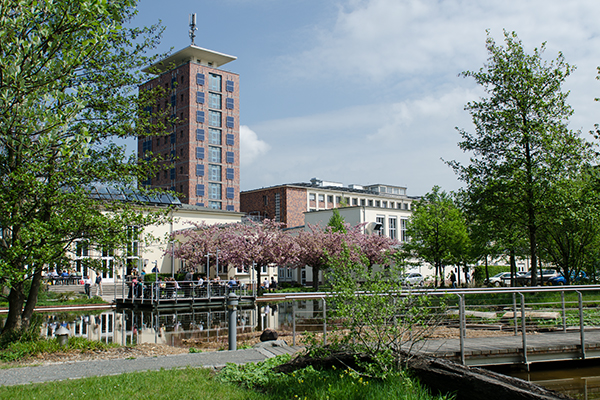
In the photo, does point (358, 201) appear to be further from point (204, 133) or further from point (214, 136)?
point (204, 133)

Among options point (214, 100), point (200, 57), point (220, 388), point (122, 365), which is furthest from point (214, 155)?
point (220, 388)

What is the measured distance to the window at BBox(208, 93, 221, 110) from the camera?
7744 cm

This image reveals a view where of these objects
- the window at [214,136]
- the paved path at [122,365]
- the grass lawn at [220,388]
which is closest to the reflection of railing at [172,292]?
the paved path at [122,365]

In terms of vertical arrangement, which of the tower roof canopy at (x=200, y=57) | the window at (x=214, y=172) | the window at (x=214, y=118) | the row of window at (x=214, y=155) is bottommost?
the window at (x=214, y=172)

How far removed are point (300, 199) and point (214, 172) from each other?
15.1 m

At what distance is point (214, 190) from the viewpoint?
7669 centimetres

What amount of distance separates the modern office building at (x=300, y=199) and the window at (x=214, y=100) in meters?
16.3

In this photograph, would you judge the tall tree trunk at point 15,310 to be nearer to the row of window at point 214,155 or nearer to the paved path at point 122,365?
the paved path at point 122,365

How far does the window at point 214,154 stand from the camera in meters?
76.7

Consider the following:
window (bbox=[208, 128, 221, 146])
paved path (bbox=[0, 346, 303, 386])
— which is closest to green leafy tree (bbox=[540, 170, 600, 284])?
paved path (bbox=[0, 346, 303, 386])

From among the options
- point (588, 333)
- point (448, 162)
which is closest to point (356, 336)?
point (588, 333)

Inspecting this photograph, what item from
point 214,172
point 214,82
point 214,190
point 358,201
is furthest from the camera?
point 358,201

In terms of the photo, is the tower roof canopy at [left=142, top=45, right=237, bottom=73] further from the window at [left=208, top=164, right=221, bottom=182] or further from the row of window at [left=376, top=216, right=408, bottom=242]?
the row of window at [left=376, top=216, right=408, bottom=242]

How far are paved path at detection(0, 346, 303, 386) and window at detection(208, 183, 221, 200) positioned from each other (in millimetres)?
66306
